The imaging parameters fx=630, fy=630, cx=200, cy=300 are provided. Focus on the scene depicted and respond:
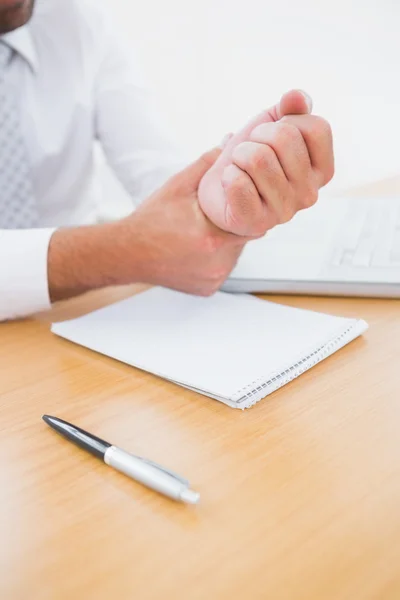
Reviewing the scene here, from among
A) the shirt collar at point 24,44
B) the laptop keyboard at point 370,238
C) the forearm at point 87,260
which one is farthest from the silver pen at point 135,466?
the shirt collar at point 24,44

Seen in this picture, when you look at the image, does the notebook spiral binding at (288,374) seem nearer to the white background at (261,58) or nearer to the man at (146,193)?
the man at (146,193)

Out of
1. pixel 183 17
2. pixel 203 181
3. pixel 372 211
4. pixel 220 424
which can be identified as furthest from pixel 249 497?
pixel 183 17

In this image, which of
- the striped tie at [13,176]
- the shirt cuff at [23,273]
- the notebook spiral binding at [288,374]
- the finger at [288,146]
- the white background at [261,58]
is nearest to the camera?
the notebook spiral binding at [288,374]

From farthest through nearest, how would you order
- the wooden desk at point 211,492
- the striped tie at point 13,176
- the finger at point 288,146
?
the striped tie at point 13,176, the finger at point 288,146, the wooden desk at point 211,492

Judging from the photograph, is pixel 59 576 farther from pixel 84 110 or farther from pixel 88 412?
pixel 84 110

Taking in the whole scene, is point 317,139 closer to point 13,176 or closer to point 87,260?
point 87,260

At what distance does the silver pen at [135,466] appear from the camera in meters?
0.36

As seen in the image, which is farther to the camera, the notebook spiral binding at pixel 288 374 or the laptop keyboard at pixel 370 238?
the laptop keyboard at pixel 370 238

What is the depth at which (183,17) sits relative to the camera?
1744 mm

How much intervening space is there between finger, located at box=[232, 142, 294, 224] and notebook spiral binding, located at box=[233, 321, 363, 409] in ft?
0.44

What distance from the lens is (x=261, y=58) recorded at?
69.0 inches

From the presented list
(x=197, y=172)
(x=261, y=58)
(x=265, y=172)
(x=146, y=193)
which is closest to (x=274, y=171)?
(x=265, y=172)

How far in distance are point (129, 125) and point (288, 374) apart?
71 cm

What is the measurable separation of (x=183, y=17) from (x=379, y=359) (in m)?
1.49
